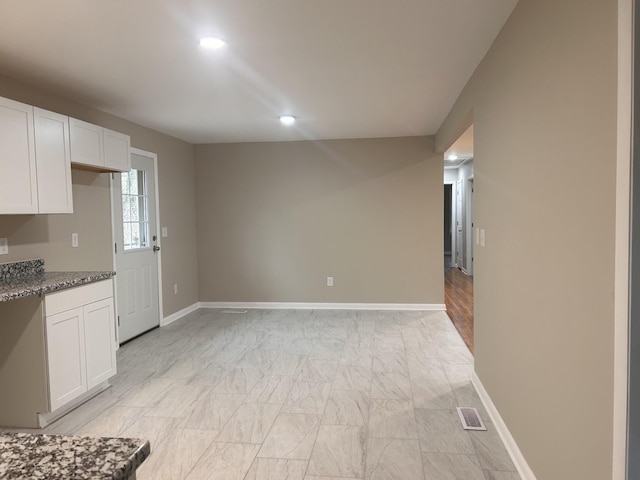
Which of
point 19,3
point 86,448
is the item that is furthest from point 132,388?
point 86,448

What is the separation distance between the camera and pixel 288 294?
5.92 m

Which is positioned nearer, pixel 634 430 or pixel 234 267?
pixel 634 430

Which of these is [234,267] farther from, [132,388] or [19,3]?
[19,3]

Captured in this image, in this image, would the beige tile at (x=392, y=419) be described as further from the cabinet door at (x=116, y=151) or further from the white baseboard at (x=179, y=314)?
the white baseboard at (x=179, y=314)

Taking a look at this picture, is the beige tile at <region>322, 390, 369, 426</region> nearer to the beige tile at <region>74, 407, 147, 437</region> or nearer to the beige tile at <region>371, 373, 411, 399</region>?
the beige tile at <region>371, 373, 411, 399</region>

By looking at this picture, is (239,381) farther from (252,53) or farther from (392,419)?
(252,53)

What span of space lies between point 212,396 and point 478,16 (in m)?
3.05

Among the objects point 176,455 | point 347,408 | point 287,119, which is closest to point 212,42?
point 287,119

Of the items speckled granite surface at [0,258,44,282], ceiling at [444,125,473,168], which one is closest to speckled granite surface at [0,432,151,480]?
speckled granite surface at [0,258,44,282]

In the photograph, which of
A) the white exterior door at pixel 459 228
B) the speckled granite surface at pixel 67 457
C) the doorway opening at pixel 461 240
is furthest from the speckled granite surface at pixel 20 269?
the white exterior door at pixel 459 228

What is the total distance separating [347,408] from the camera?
113 inches

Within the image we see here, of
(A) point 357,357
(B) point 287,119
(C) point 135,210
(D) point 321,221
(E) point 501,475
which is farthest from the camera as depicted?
(D) point 321,221

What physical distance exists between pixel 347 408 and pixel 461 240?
24.8ft

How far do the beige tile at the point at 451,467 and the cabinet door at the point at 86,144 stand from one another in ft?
10.8
